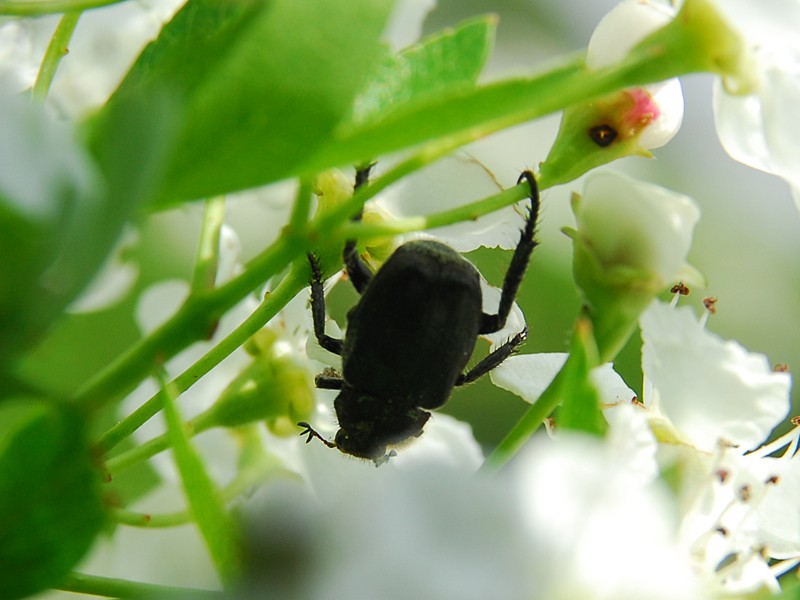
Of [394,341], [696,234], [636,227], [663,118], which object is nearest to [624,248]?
[636,227]

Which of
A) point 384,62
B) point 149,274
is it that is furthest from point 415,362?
point 149,274

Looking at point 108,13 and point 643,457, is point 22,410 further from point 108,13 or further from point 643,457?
point 108,13

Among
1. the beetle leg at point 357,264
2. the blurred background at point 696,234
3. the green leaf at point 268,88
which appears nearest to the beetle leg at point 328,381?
the beetle leg at point 357,264

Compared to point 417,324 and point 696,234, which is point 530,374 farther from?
point 696,234

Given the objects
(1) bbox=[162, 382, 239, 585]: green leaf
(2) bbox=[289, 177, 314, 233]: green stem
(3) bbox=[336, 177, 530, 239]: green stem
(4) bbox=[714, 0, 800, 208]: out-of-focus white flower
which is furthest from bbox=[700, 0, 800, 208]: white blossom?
(1) bbox=[162, 382, 239, 585]: green leaf

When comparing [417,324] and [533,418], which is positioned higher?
[417,324]

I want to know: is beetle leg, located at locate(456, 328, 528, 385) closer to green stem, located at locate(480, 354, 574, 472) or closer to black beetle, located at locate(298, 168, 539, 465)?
black beetle, located at locate(298, 168, 539, 465)

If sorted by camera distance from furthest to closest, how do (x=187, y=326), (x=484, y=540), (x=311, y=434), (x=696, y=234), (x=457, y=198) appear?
(x=696, y=234), (x=311, y=434), (x=457, y=198), (x=187, y=326), (x=484, y=540)
